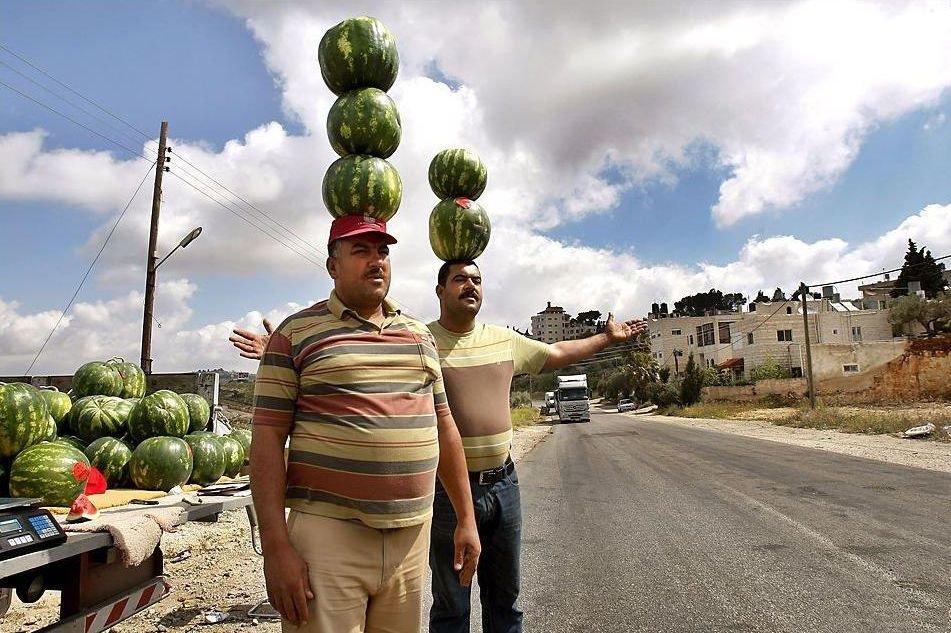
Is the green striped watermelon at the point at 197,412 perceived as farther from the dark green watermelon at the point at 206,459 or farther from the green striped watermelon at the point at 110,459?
the green striped watermelon at the point at 110,459

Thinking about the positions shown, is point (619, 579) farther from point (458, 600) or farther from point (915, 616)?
point (458, 600)

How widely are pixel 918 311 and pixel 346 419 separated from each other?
219 ft

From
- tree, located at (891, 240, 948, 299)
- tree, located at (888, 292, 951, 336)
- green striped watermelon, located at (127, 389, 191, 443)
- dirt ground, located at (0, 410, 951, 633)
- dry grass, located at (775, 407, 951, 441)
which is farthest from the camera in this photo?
tree, located at (891, 240, 948, 299)

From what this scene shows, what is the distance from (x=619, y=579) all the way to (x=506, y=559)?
2.67 meters

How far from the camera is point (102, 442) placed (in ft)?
15.7

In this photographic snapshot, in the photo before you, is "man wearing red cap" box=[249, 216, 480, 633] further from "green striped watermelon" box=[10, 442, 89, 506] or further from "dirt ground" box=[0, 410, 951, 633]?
"green striped watermelon" box=[10, 442, 89, 506]

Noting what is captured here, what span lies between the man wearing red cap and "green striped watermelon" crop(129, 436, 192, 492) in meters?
2.88

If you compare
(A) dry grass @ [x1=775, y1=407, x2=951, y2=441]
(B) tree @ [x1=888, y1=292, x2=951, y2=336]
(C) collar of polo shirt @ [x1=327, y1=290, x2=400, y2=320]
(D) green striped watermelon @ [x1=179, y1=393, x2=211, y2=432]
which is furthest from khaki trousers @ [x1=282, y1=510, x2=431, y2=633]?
(B) tree @ [x1=888, y1=292, x2=951, y2=336]

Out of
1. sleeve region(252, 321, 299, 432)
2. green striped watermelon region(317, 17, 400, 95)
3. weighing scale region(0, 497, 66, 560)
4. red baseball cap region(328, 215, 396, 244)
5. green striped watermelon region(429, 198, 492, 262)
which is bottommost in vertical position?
weighing scale region(0, 497, 66, 560)

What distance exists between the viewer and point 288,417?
2246mm

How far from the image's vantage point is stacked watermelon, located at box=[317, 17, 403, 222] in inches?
131

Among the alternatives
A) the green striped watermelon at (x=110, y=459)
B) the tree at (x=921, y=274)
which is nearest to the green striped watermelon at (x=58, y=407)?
the green striped watermelon at (x=110, y=459)

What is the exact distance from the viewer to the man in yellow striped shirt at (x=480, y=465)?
321 centimetres

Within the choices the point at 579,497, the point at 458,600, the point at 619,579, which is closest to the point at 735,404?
the point at 579,497
